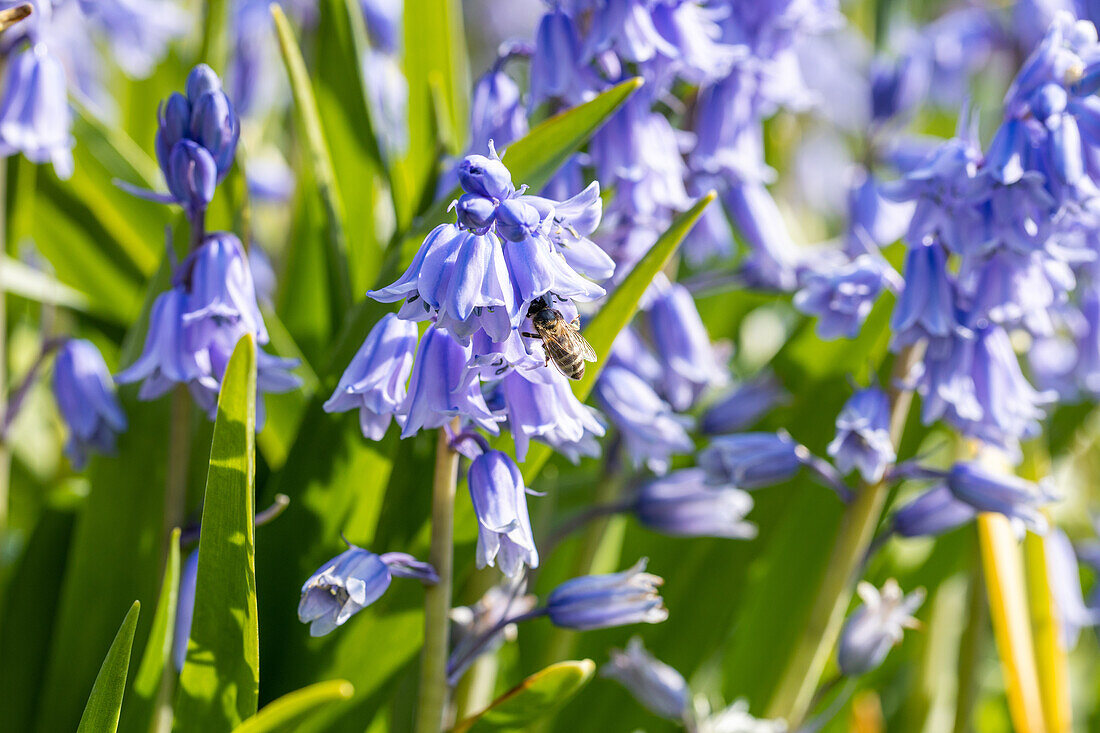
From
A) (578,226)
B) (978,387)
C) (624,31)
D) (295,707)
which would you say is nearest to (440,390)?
(578,226)

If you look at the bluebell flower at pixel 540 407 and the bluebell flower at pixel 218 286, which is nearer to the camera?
the bluebell flower at pixel 540 407

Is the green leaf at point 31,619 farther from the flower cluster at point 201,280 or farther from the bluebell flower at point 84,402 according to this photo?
the flower cluster at point 201,280

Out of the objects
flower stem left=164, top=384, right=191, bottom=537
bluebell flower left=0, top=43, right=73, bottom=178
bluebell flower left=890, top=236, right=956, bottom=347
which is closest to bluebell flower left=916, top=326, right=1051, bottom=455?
bluebell flower left=890, top=236, right=956, bottom=347

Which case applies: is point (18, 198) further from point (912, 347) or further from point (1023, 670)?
point (1023, 670)

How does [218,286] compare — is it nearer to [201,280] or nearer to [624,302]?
[201,280]

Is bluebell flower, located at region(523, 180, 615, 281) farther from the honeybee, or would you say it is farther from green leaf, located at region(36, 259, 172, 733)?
green leaf, located at region(36, 259, 172, 733)

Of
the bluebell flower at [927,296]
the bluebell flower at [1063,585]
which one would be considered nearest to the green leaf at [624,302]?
the bluebell flower at [927,296]
